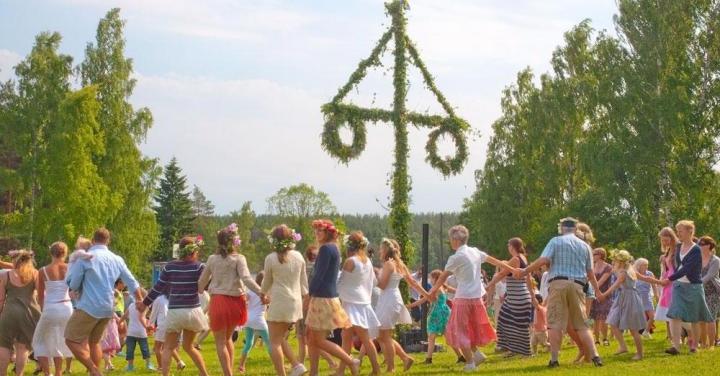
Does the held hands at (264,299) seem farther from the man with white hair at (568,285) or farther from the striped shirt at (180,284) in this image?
the man with white hair at (568,285)

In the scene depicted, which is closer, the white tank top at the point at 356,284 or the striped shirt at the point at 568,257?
the white tank top at the point at 356,284

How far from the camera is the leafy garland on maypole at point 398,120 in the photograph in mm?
19766

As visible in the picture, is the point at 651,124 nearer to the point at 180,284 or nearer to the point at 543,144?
the point at 543,144

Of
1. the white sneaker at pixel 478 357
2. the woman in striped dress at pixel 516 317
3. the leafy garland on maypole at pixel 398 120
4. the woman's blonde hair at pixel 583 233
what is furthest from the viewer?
the leafy garland on maypole at pixel 398 120

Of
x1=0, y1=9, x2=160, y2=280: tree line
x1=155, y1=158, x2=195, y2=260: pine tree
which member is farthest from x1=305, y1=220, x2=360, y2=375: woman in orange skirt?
x1=155, y1=158, x2=195, y2=260: pine tree

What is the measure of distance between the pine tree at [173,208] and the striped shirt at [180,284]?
238 ft

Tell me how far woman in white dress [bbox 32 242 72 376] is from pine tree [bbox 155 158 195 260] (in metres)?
71.1

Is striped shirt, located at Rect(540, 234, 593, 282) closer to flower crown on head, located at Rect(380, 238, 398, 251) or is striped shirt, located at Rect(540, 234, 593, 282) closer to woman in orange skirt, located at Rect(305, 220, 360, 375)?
flower crown on head, located at Rect(380, 238, 398, 251)

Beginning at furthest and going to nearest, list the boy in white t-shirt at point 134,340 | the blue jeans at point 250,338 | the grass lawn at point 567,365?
the boy in white t-shirt at point 134,340
the blue jeans at point 250,338
the grass lawn at point 567,365

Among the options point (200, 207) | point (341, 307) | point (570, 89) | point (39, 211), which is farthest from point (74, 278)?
point (200, 207)

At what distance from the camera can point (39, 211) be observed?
159 feet

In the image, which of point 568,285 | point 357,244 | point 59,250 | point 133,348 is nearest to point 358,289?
point 357,244

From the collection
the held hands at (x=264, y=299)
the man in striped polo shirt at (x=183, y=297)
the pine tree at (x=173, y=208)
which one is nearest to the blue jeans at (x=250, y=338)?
the man in striped polo shirt at (x=183, y=297)

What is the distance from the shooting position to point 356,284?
13156 millimetres
